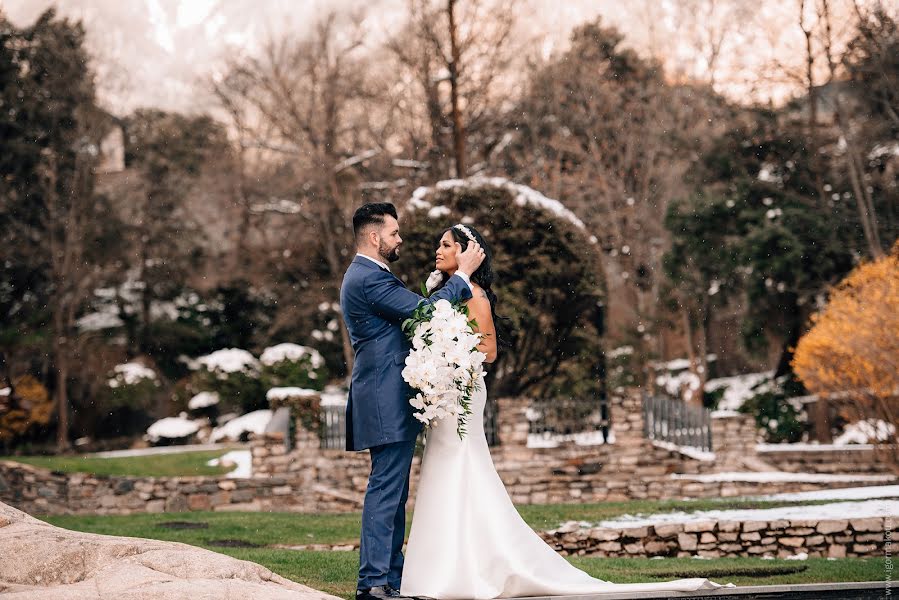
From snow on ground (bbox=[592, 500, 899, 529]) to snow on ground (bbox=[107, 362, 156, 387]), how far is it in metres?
17.5

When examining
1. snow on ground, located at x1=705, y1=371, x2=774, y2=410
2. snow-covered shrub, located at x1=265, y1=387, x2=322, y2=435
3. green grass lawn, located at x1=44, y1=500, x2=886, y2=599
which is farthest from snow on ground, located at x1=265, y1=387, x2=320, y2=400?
snow on ground, located at x1=705, y1=371, x2=774, y2=410

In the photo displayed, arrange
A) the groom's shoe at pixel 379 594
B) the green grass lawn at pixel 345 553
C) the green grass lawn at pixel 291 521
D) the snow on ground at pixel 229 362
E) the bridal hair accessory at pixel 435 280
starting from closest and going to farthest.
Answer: the groom's shoe at pixel 379 594, the bridal hair accessory at pixel 435 280, the green grass lawn at pixel 345 553, the green grass lawn at pixel 291 521, the snow on ground at pixel 229 362

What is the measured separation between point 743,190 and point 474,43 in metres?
7.75

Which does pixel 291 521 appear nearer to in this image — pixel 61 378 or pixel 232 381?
pixel 232 381

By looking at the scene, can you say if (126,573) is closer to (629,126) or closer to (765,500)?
(765,500)

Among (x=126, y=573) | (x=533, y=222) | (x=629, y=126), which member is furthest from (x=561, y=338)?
(x=126, y=573)

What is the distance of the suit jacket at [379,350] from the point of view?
5.81 m

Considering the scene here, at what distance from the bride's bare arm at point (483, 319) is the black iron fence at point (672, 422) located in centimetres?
1261

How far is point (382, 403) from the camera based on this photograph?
5812mm

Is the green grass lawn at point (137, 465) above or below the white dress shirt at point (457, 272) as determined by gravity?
below

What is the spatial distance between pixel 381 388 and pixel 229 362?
21.2 meters

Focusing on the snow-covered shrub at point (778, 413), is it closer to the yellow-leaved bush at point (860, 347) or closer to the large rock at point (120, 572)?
the yellow-leaved bush at point (860, 347)

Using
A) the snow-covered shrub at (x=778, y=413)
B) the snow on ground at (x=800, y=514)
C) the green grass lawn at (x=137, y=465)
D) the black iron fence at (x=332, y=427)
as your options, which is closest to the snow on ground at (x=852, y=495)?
the snow on ground at (x=800, y=514)

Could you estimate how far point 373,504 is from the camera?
569cm
